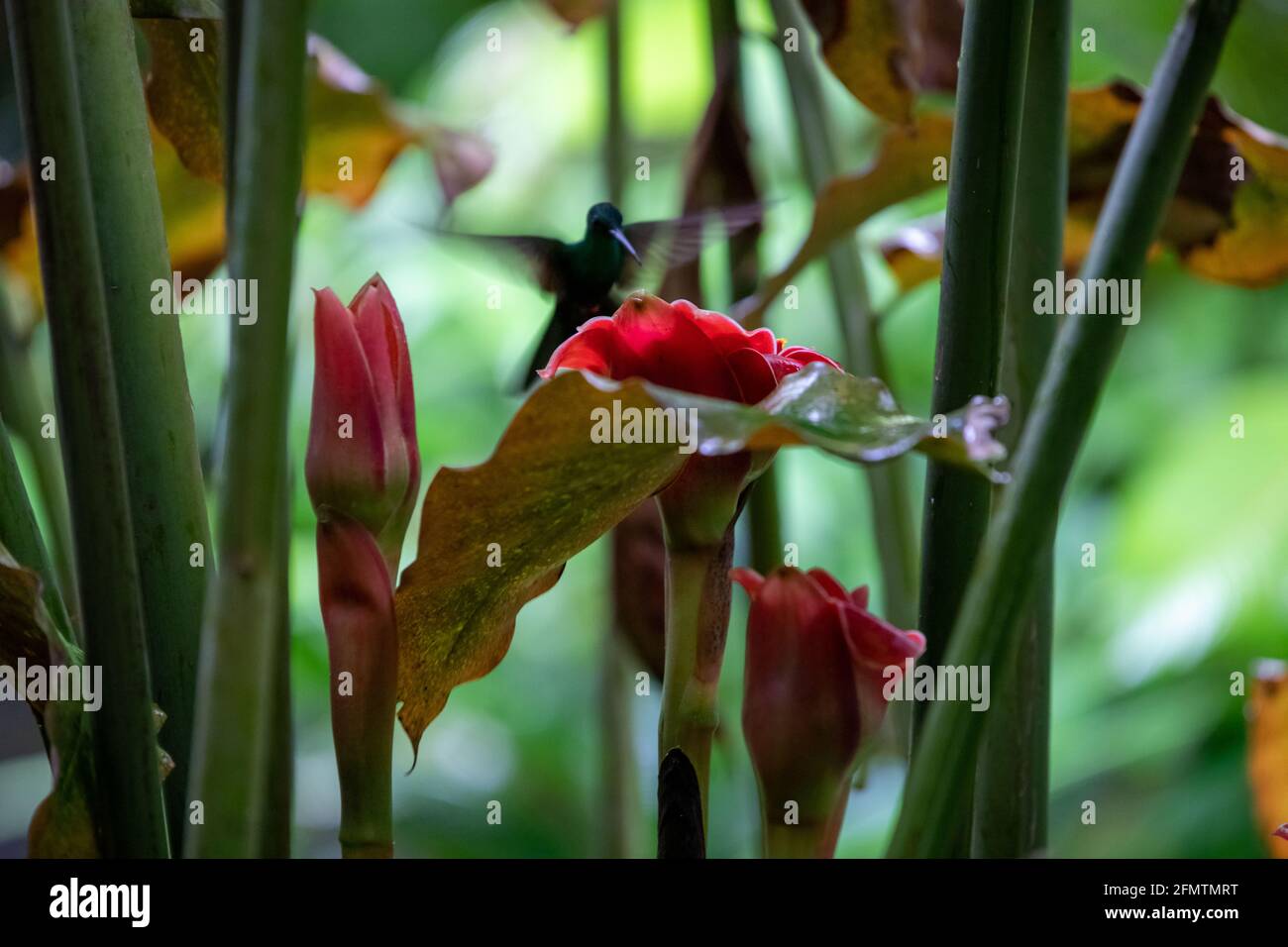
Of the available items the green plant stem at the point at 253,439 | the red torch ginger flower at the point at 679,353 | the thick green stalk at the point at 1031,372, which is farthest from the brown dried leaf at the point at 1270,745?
the green plant stem at the point at 253,439

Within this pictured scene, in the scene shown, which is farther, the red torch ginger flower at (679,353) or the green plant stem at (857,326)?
the green plant stem at (857,326)

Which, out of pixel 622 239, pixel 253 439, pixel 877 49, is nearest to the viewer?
pixel 253 439

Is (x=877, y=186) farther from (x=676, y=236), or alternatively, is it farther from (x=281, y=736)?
(x=281, y=736)

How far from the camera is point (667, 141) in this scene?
5.04ft

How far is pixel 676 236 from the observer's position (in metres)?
0.61

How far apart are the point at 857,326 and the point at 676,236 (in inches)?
4.4

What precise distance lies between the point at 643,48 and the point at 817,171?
111 cm

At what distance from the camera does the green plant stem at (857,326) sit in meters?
0.53

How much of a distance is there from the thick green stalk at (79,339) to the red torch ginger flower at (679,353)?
3.6 inches

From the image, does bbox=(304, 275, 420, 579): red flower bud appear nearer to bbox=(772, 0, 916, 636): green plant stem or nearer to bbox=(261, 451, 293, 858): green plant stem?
bbox=(261, 451, 293, 858): green plant stem

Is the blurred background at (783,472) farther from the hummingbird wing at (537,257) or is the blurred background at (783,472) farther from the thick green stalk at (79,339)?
the thick green stalk at (79,339)

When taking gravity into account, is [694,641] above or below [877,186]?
below

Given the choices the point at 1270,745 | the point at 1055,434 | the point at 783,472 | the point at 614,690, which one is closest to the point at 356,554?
the point at 1055,434

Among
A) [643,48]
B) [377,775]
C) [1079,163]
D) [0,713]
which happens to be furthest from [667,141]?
[377,775]
